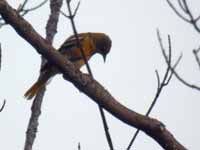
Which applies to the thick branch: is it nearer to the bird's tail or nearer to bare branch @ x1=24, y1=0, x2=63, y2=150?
bare branch @ x1=24, y1=0, x2=63, y2=150

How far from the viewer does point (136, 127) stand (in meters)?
2.92

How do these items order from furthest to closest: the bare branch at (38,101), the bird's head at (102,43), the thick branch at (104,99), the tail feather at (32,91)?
the bird's head at (102,43), the tail feather at (32,91), the bare branch at (38,101), the thick branch at (104,99)

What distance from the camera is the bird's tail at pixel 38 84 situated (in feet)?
19.6

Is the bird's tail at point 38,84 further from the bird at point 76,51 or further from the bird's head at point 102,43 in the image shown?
the bird's head at point 102,43

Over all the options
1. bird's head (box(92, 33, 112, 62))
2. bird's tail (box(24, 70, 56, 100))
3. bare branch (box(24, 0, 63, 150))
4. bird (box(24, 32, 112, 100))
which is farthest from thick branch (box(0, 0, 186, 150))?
bird's head (box(92, 33, 112, 62))

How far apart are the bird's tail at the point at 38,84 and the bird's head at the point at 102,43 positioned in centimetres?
123

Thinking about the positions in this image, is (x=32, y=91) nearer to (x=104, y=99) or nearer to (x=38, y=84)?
(x=38, y=84)

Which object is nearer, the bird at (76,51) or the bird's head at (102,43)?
the bird at (76,51)

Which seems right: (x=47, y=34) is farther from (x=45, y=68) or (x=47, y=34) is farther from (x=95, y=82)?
(x=95, y=82)

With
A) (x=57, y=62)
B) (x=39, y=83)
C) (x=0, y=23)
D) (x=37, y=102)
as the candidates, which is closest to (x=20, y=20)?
(x=57, y=62)

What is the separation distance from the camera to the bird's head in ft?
24.1

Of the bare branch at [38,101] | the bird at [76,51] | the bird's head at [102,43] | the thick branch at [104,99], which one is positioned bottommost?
the thick branch at [104,99]

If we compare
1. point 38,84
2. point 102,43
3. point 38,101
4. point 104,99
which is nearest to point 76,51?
point 38,84

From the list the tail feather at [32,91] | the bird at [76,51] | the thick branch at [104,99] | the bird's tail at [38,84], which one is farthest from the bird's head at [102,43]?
the thick branch at [104,99]
